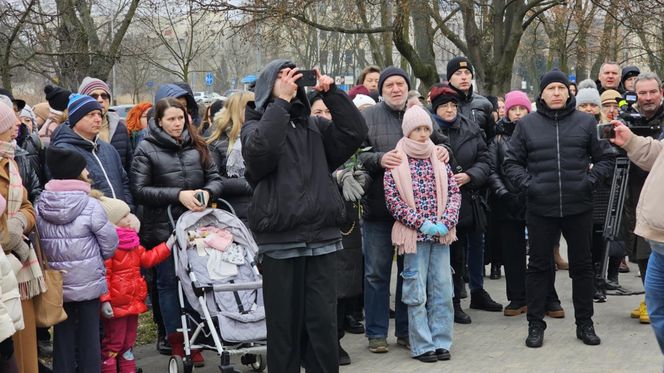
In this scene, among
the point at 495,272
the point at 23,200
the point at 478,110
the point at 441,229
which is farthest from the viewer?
the point at 495,272

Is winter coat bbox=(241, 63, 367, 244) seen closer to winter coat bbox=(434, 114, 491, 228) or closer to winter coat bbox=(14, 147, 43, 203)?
winter coat bbox=(14, 147, 43, 203)

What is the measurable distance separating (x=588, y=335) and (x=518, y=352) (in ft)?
2.19

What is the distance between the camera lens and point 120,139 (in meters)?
8.41

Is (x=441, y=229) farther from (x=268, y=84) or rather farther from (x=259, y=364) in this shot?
(x=268, y=84)

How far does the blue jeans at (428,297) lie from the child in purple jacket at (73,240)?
2.48 meters

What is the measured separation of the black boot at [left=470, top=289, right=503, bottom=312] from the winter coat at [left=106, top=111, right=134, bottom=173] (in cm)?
371

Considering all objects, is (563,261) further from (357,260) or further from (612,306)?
(357,260)

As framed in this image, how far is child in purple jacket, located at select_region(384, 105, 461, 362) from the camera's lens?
25.0ft

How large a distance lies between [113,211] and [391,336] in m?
2.94

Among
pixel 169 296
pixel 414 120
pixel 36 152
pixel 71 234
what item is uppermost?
pixel 414 120

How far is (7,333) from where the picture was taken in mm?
5328

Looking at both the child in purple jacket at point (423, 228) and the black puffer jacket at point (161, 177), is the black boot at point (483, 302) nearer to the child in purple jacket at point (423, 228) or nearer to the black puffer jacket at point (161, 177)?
the child in purple jacket at point (423, 228)

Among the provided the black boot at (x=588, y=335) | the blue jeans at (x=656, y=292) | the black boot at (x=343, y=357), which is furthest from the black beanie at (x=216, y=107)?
the blue jeans at (x=656, y=292)

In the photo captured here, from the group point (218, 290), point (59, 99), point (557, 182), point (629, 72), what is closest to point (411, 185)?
point (557, 182)
